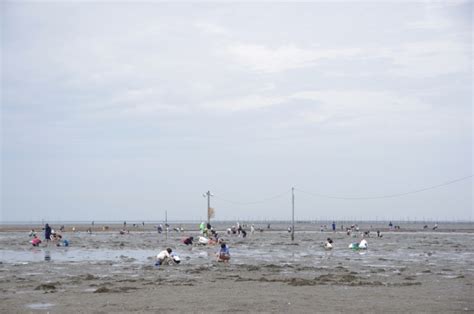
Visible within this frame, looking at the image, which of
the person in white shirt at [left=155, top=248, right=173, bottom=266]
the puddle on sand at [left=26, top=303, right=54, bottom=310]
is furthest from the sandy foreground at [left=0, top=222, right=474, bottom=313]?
the person in white shirt at [left=155, top=248, right=173, bottom=266]

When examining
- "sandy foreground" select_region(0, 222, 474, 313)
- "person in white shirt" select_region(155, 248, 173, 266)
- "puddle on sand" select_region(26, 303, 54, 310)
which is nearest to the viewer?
"puddle on sand" select_region(26, 303, 54, 310)

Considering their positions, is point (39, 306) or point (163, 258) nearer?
point (39, 306)

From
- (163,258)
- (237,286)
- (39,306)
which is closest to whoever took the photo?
(39,306)

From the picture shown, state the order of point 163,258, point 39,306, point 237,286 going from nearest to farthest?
point 39,306, point 237,286, point 163,258

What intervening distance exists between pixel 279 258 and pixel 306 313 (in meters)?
19.7

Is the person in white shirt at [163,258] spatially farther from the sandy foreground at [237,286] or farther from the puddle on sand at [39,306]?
the puddle on sand at [39,306]

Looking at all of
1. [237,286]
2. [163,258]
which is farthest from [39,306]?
[163,258]

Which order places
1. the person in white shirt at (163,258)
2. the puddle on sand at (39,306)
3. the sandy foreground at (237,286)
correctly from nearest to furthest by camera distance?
the puddle on sand at (39,306) → the sandy foreground at (237,286) → the person in white shirt at (163,258)

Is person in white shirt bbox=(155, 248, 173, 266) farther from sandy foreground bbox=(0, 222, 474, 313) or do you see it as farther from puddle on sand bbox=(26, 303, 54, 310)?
puddle on sand bbox=(26, 303, 54, 310)

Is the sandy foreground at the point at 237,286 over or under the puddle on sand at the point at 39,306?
under

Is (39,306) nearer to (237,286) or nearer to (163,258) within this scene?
(237,286)

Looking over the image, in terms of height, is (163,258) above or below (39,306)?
above

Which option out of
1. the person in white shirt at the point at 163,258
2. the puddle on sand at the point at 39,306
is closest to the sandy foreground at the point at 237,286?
the puddle on sand at the point at 39,306

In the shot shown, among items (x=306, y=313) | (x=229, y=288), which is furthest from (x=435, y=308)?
(x=229, y=288)
